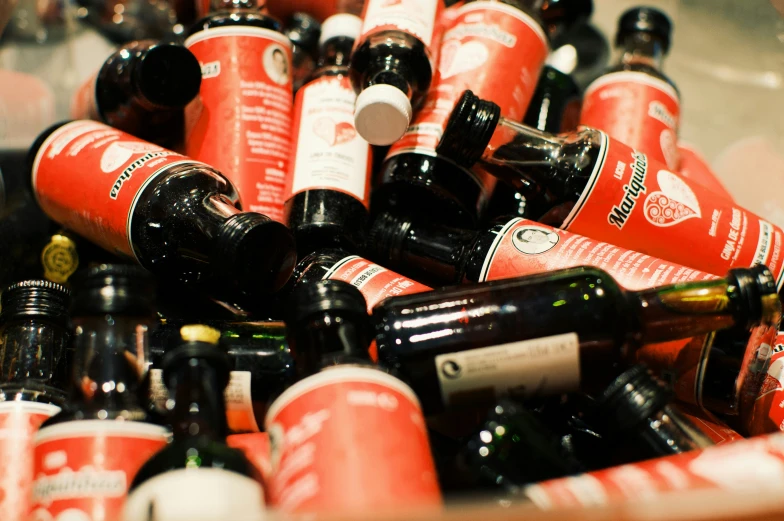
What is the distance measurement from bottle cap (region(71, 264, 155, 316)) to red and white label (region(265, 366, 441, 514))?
0.49 ft

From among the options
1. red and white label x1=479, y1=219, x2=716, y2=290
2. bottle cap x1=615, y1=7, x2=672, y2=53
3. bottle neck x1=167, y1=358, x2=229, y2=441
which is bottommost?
bottle neck x1=167, y1=358, x2=229, y2=441

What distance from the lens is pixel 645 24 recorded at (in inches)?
50.1

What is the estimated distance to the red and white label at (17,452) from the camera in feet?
2.17

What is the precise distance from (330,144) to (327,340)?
44 centimetres

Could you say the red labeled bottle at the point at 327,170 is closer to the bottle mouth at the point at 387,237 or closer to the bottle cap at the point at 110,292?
the bottle mouth at the point at 387,237

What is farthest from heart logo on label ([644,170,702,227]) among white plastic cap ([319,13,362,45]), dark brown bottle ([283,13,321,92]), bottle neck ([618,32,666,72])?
dark brown bottle ([283,13,321,92])

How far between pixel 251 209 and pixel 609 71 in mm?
617

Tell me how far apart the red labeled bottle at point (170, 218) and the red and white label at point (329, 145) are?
0.38 ft

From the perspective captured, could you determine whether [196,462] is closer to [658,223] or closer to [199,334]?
[199,334]

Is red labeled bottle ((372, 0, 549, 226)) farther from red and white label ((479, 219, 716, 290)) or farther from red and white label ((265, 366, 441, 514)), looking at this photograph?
red and white label ((265, 366, 441, 514))

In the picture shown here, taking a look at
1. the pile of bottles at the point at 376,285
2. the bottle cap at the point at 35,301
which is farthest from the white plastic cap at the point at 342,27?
the bottle cap at the point at 35,301

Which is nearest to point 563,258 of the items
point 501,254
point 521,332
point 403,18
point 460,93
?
point 501,254

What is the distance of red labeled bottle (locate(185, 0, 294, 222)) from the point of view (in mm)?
1020

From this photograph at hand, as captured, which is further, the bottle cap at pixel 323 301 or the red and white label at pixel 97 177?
the red and white label at pixel 97 177
